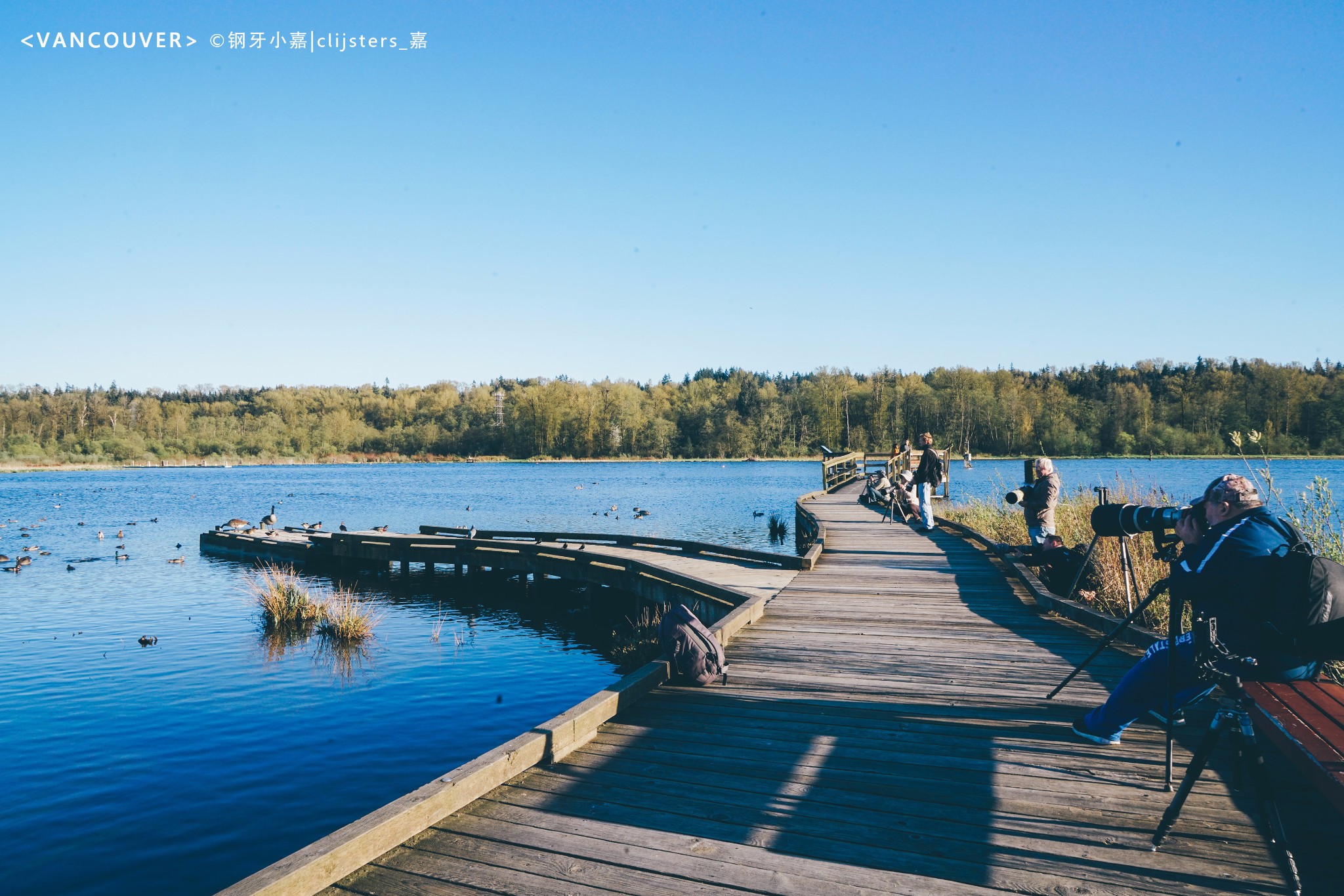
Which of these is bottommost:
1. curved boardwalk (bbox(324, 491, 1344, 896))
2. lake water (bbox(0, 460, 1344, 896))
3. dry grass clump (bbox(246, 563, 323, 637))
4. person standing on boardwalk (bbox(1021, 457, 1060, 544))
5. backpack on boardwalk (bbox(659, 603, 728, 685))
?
lake water (bbox(0, 460, 1344, 896))

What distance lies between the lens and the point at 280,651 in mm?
11586

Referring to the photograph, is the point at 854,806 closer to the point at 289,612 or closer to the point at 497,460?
the point at 289,612

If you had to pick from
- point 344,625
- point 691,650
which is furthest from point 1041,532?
point 344,625

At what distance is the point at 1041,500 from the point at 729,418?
290 feet

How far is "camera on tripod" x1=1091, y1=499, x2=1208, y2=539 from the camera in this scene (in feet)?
14.8

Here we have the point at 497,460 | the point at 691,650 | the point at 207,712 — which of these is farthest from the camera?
the point at 497,460

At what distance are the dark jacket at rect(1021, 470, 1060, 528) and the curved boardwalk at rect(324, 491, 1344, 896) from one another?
3.87 metres

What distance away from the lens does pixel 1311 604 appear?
3.16 metres

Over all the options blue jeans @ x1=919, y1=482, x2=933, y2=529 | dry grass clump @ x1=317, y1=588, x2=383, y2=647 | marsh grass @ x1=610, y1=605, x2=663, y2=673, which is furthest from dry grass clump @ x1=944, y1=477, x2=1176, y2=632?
dry grass clump @ x1=317, y1=588, x2=383, y2=647

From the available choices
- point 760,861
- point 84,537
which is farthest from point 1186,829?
point 84,537

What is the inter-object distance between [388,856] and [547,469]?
80.6 m

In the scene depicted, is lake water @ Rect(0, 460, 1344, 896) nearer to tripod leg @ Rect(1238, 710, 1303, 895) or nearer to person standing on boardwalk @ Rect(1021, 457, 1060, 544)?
person standing on boardwalk @ Rect(1021, 457, 1060, 544)

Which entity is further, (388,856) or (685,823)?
(685,823)

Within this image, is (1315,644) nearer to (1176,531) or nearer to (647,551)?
(1176,531)
